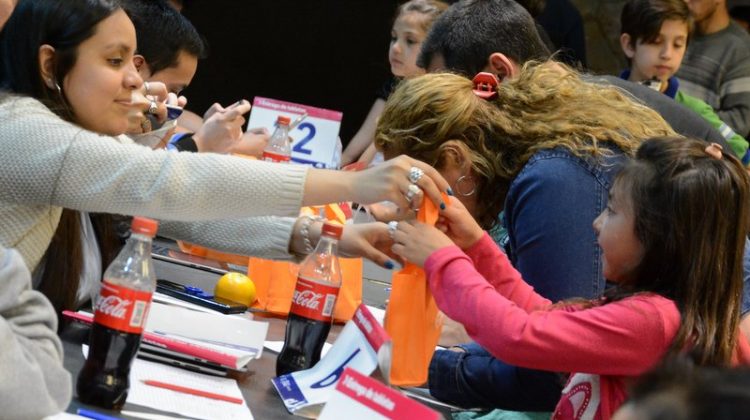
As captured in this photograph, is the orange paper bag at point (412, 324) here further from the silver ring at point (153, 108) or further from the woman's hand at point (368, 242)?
the silver ring at point (153, 108)

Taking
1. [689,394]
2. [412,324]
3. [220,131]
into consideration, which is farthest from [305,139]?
[689,394]

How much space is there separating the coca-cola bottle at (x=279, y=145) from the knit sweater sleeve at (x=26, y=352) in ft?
5.40

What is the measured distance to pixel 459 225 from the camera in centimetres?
200

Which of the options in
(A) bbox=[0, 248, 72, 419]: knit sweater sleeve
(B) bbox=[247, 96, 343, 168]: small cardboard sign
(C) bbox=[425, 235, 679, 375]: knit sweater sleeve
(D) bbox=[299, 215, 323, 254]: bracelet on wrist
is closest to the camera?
(A) bbox=[0, 248, 72, 419]: knit sweater sleeve

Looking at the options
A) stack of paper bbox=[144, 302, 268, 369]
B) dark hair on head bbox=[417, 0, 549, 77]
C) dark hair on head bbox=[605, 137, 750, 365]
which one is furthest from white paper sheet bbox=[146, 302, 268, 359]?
dark hair on head bbox=[417, 0, 549, 77]

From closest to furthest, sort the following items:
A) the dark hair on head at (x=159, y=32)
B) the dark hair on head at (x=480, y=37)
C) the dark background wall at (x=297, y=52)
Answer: the dark hair on head at (x=480, y=37) < the dark hair on head at (x=159, y=32) < the dark background wall at (x=297, y=52)

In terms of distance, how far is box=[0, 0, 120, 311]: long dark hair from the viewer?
1.90m

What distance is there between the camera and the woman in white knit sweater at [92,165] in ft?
5.70

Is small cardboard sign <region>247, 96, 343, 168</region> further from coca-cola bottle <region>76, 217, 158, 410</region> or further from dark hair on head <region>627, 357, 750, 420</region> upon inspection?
dark hair on head <region>627, 357, 750, 420</region>

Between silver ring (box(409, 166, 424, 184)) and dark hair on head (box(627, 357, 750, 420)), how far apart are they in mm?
1008

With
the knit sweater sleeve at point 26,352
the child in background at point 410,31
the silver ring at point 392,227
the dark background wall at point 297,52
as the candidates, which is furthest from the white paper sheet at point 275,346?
the dark background wall at point 297,52

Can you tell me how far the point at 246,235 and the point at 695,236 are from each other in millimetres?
903

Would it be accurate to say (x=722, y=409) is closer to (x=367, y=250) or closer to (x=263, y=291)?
(x=367, y=250)

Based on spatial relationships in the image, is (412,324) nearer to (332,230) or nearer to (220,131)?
(332,230)
